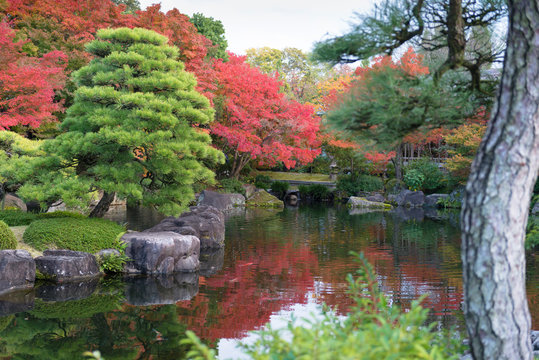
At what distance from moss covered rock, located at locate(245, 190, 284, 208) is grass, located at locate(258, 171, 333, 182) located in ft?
16.1

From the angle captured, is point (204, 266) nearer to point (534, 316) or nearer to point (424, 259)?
point (424, 259)

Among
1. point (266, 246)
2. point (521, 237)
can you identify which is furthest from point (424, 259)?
point (521, 237)

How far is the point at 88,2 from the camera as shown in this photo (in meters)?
19.0

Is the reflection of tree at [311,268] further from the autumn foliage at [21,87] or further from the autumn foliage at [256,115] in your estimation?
the autumn foliage at [21,87]

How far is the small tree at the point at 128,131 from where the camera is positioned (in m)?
9.58

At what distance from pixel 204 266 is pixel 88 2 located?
1276cm

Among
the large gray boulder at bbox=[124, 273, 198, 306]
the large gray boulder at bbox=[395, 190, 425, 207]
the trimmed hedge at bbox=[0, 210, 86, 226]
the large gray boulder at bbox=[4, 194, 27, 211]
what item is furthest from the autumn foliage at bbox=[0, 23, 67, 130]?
the large gray boulder at bbox=[395, 190, 425, 207]

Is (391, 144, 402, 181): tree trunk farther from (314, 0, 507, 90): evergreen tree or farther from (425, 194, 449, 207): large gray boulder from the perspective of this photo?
(314, 0, 507, 90): evergreen tree

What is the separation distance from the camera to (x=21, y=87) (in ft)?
45.2

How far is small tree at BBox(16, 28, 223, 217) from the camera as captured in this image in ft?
31.4

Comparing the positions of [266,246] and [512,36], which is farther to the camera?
[266,246]

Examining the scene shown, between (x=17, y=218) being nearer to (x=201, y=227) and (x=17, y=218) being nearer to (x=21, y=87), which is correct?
(x=201, y=227)

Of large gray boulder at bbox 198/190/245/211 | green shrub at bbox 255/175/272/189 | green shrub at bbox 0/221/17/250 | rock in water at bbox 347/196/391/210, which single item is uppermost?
green shrub at bbox 255/175/272/189

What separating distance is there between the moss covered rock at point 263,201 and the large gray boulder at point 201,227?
34.6ft
